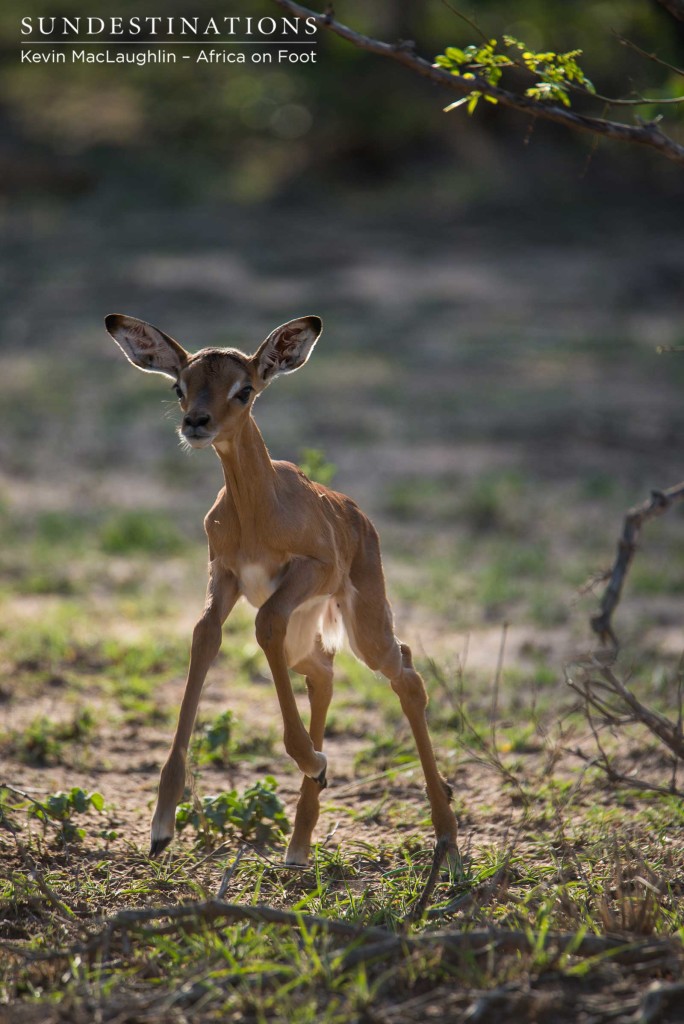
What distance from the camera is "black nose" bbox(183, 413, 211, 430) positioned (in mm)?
4344

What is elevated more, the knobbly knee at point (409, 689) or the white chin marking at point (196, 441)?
the white chin marking at point (196, 441)

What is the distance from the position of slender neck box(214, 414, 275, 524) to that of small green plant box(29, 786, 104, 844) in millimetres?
1462

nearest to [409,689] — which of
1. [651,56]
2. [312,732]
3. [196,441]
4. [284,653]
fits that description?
[312,732]

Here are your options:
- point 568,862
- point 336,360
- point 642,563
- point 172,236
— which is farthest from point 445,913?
point 172,236

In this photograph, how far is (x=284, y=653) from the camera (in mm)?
4496

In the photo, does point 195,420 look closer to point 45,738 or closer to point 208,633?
point 208,633

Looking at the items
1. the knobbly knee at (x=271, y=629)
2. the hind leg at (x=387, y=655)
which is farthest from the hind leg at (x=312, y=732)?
the knobbly knee at (x=271, y=629)

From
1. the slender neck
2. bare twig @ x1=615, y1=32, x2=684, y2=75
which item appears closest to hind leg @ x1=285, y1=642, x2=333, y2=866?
the slender neck

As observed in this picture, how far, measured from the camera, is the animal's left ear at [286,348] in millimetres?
4676

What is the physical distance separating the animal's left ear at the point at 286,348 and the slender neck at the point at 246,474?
0.73 ft

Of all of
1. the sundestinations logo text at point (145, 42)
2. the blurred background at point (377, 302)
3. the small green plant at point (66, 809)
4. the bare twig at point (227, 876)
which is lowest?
the bare twig at point (227, 876)

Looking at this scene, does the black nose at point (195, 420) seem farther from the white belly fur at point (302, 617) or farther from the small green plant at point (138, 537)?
the small green plant at point (138, 537)

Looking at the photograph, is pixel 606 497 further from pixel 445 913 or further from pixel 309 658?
pixel 445 913

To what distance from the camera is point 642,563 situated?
9.31 m
